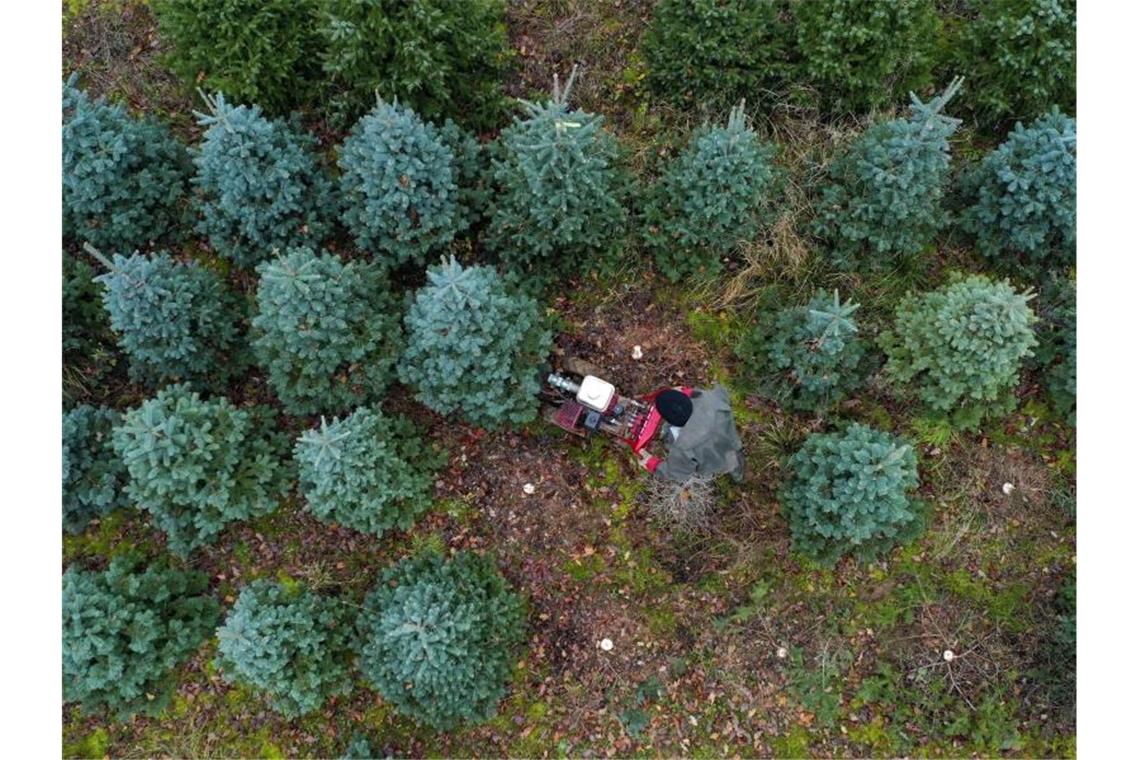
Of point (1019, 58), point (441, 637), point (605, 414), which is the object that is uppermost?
point (1019, 58)

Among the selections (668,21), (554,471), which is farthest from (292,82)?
(554,471)

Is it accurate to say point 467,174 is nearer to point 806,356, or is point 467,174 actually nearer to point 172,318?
point 172,318

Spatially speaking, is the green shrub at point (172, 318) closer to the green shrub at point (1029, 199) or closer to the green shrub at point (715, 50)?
the green shrub at point (715, 50)

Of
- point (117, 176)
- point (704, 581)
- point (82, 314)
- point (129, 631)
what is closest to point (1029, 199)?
point (704, 581)

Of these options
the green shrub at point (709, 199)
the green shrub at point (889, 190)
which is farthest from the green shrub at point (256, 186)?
the green shrub at point (889, 190)

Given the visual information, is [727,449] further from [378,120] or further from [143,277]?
[143,277]
